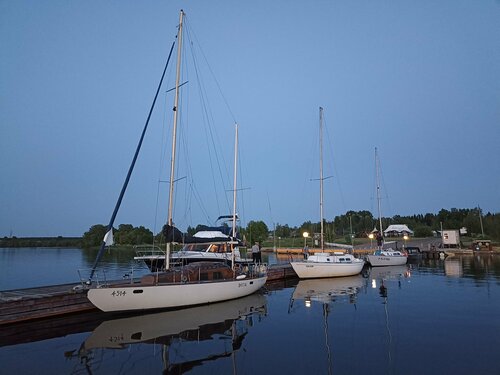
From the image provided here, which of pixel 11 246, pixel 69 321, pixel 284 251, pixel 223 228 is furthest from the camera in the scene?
pixel 11 246

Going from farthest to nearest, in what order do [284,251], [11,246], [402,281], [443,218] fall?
[11,246]
[443,218]
[284,251]
[402,281]

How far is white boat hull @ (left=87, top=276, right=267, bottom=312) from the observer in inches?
640

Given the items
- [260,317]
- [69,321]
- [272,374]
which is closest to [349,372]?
[272,374]

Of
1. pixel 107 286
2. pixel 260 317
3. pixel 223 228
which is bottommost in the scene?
pixel 260 317

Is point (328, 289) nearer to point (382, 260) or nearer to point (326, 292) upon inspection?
point (326, 292)

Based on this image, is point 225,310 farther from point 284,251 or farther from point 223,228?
point 284,251

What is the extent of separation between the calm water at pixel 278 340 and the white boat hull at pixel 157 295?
58 cm

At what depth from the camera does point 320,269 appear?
31.6 meters

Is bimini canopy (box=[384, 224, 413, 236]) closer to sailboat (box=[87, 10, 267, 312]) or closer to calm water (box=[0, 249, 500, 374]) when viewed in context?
calm water (box=[0, 249, 500, 374])

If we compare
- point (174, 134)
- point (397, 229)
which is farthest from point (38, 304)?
point (397, 229)

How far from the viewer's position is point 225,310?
752 inches

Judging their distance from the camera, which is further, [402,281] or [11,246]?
[11,246]

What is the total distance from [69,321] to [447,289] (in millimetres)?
25089

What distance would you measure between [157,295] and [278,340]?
7039 millimetres
